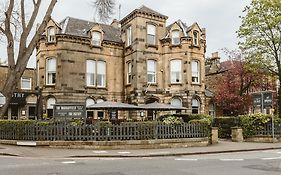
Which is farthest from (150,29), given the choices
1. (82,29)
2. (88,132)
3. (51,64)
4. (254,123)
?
(88,132)

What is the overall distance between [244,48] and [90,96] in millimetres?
15424

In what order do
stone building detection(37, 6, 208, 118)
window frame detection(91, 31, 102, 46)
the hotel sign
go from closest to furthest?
the hotel sign
stone building detection(37, 6, 208, 118)
window frame detection(91, 31, 102, 46)

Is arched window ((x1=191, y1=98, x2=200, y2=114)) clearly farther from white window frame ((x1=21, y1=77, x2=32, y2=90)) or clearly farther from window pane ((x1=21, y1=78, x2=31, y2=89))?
window pane ((x1=21, y1=78, x2=31, y2=89))

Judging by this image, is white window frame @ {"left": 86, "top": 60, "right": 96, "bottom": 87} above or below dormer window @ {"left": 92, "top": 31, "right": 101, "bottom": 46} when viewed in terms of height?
below

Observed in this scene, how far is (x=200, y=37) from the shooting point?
35.3 m

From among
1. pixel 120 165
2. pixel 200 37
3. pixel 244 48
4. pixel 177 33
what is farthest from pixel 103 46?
pixel 120 165

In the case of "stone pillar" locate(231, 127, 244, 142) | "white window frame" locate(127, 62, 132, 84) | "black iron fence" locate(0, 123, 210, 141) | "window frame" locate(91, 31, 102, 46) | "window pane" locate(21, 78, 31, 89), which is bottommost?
"stone pillar" locate(231, 127, 244, 142)

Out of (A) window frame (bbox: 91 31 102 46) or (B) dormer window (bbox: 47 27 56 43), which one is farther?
(A) window frame (bbox: 91 31 102 46)

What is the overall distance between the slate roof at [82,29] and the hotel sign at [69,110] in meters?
15.0

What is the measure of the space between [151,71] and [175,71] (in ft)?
8.05

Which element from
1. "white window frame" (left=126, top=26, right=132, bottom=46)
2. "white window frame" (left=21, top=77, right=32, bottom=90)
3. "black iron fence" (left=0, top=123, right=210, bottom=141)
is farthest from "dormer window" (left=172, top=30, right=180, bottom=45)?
"black iron fence" (left=0, top=123, right=210, bottom=141)

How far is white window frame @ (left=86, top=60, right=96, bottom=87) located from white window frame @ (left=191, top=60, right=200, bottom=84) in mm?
9997

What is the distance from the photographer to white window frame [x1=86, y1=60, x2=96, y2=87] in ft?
109

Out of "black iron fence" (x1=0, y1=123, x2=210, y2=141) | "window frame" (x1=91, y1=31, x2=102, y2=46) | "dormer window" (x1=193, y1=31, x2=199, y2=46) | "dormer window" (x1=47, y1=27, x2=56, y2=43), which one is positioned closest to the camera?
"black iron fence" (x1=0, y1=123, x2=210, y2=141)
